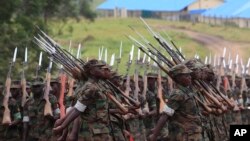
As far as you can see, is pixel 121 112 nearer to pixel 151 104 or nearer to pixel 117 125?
pixel 117 125

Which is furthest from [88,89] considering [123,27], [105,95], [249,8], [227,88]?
[249,8]

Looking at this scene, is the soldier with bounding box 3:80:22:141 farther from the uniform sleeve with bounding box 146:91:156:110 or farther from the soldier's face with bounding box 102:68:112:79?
the soldier's face with bounding box 102:68:112:79

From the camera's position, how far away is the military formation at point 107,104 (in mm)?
10305

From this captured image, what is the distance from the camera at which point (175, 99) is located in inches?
423

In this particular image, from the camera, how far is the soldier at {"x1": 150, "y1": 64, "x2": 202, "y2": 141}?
35.3 feet

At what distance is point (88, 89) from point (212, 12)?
55336mm

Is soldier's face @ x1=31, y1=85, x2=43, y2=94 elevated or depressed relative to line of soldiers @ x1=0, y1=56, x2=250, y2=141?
elevated

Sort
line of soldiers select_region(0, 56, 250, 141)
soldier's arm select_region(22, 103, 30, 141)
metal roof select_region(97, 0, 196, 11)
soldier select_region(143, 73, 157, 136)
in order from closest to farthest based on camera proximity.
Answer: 1. line of soldiers select_region(0, 56, 250, 141)
2. soldier's arm select_region(22, 103, 30, 141)
3. soldier select_region(143, 73, 157, 136)
4. metal roof select_region(97, 0, 196, 11)

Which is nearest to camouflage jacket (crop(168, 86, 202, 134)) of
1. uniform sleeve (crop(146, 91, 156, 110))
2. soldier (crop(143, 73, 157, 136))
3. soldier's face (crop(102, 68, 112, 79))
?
soldier's face (crop(102, 68, 112, 79))

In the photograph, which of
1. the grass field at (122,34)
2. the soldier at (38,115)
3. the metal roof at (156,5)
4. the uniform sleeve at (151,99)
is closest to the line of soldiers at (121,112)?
the soldier at (38,115)

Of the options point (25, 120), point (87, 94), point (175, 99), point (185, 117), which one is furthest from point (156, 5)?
point (87, 94)

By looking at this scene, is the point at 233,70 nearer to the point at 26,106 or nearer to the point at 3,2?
the point at 3,2

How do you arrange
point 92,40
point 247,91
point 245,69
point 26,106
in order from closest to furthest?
point 26,106, point 247,91, point 245,69, point 92,40

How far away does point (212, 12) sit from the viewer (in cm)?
6475
